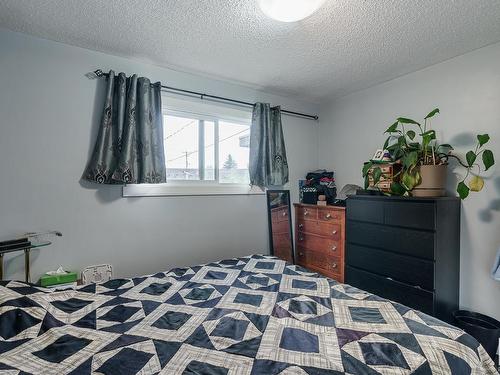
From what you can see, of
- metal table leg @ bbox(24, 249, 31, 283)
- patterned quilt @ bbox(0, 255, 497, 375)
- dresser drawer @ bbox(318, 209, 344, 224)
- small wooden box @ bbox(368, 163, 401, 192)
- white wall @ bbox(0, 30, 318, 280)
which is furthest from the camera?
dresser drawer @ bbox(318, 209, 344, 224)

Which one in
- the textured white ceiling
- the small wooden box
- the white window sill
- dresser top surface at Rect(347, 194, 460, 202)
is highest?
the textured white ceiling

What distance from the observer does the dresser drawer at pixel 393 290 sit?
2.02 metres

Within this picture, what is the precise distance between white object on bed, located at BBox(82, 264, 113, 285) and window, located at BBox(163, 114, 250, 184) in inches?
36.7

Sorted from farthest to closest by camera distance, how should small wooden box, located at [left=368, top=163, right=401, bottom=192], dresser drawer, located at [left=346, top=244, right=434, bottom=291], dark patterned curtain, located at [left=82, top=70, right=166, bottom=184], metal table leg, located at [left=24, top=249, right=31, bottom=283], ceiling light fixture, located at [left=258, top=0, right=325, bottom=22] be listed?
small wooden box, located at [left=368, top=163, right=401, bottom=192] < dark patterned curtain, located at [left=82, top=70, right=166, bottom=184] < dresser drawer, located at [left=346, top=244, right=434, bottom=291] < metal table leg, located at [left=24, top=249, right=31, bottom=283] < ceiling light fixture, located at [left=258, top=0, right=325, bottom=22]

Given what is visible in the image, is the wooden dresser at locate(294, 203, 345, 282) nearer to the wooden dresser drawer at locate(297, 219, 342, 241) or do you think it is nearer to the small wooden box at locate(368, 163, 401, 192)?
the wooden dresser drawer at locate(297, 219, 342, 241)

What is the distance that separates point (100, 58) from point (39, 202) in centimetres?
124

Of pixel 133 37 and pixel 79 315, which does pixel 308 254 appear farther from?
pixel 133 37

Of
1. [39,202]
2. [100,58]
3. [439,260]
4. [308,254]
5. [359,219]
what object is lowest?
[308,254]

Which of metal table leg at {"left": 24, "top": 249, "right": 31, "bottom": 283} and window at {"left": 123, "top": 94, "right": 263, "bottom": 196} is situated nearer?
metal table leg at {"left": 24, "top": 249, "right": 31, "bottom": 283}

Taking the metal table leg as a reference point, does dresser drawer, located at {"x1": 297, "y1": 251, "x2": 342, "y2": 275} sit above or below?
below

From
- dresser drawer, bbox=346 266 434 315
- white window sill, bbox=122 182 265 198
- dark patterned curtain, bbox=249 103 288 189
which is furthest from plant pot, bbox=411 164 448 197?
white window sill, bbox=122 182 265 198

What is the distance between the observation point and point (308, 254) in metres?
3.15

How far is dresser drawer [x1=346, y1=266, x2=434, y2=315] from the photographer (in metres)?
2.02

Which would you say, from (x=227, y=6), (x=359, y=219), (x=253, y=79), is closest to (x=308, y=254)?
(x=359, y=219)
